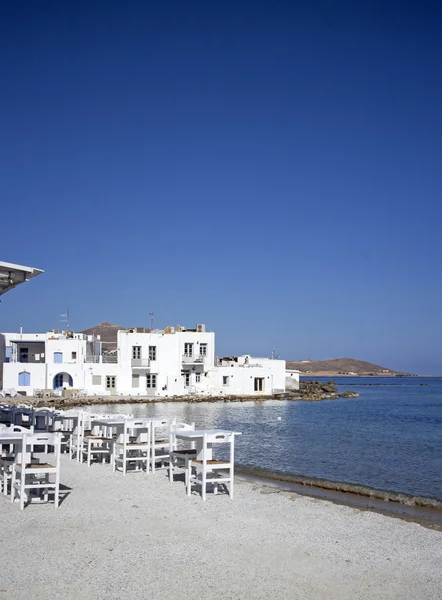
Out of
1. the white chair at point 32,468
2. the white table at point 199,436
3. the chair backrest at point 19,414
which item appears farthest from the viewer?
the chair backrest at point 19,414

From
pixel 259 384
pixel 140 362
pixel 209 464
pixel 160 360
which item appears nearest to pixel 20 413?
pixel 209 464

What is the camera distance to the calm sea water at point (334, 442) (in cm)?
1756

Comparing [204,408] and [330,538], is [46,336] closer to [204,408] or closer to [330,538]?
[204,408]

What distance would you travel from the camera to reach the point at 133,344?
5238 centimetres

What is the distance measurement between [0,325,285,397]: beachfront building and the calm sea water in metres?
5.87

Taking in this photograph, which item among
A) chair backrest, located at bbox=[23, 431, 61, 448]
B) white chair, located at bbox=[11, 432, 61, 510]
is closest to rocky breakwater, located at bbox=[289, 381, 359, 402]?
white chair, located at bbox=[11, 432, 61, 510]

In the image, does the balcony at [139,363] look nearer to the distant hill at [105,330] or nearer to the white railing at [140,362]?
the white railing at [140,362]

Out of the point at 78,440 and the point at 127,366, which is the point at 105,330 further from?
the point at 78,440

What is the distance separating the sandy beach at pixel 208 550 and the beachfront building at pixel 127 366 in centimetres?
3927

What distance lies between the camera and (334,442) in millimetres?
26688

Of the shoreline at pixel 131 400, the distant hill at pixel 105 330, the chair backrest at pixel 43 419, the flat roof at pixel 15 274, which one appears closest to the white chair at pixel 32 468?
the flat roof at pixel 15 274

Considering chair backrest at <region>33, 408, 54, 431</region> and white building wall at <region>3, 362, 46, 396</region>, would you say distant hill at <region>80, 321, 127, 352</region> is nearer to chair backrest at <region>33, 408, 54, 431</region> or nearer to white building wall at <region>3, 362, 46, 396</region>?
white building wall at <region>3, 362, 46, 396</region>

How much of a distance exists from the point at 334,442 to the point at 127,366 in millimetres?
29161

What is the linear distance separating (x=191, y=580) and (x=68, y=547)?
1.90 metres
